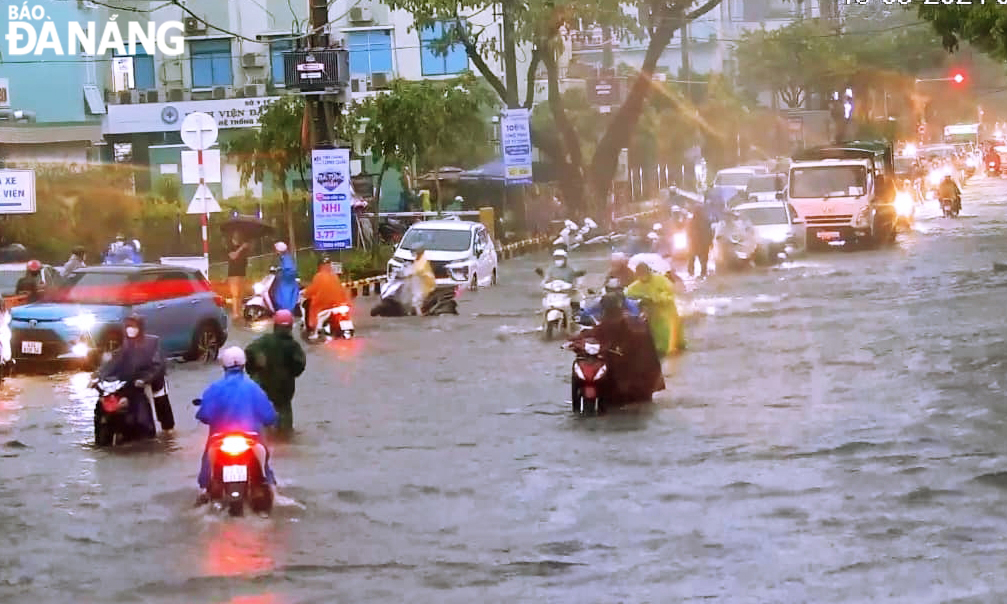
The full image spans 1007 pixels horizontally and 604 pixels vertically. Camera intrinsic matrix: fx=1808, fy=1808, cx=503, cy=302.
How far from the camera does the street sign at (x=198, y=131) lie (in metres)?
29.9

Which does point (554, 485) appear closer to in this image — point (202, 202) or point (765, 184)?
point (202, 202)

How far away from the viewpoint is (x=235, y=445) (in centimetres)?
1259

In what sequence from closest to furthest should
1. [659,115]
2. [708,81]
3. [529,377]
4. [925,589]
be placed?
[925,589] < [529,377] < [659,115] < [708,81]

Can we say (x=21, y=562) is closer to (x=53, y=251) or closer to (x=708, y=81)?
(x=53, y=251)

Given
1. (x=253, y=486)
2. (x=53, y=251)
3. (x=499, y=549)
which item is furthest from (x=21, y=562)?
(x=53, y=251)

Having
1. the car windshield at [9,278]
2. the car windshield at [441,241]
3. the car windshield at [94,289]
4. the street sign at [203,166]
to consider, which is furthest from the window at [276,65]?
the car windshield at [94,289]

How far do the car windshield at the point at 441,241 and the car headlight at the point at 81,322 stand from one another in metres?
14.2

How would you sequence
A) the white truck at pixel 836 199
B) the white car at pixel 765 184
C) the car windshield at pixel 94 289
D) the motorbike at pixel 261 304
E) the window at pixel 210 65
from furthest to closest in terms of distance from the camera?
the window at pixel 210 65, the white car at pixel 765 184, the white truck at pixel 836 199, the motorbike at pixel 261 304, the car windshield at pixel 94 289

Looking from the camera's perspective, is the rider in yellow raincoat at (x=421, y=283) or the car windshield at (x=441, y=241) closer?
the rider in yellow raincoat at (x=421, y=283)

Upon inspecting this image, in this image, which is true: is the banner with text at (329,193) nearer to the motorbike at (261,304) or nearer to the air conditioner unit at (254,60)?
the motorbike at (261,304)

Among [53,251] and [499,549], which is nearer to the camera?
[499,549]

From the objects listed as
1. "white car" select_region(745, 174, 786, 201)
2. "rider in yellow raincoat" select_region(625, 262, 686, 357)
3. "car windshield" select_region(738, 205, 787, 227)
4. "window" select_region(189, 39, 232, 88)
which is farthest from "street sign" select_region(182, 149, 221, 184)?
"window" select_region(189, 39, 232, 88)

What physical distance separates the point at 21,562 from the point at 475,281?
25.3 metres

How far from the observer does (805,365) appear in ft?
71.3
